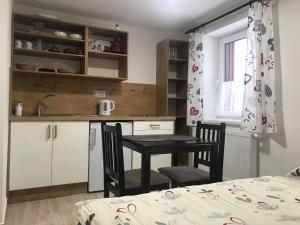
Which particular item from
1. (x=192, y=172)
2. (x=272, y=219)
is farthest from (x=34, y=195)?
(x=272, y=219)

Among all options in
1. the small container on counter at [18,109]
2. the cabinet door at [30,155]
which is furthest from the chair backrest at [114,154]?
the small container on counter at [18,109]

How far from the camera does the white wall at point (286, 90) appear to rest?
92.5 inches

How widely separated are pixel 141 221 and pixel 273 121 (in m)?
2.01

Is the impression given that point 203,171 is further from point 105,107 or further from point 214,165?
point 105,107

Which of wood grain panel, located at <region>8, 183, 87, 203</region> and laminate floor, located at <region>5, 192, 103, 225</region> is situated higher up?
wood grain panel, located at <region>8, 183, 87, 203</region>

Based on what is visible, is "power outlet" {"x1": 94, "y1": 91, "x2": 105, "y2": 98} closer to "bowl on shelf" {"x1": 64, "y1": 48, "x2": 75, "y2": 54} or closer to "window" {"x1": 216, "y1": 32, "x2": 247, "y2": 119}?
"bowl on shelf" {"x1": 64, "y1": 48, "x2": 75, "y2": 54}

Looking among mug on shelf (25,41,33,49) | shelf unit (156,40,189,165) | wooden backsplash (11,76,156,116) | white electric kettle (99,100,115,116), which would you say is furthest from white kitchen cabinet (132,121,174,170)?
mug on shelf (25,41,33,49)

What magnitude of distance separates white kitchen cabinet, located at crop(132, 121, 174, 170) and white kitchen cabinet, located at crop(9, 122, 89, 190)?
64cm

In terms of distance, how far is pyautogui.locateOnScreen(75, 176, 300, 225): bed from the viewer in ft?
3.11

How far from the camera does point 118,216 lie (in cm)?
96

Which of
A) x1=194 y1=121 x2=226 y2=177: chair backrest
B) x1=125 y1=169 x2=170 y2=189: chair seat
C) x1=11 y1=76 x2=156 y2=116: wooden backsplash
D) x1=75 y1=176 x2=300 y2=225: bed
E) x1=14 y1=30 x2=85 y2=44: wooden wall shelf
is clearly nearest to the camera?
x1=75 y1=176 x2=300 y2=225: bed

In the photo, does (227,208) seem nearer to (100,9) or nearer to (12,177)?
(12,177)

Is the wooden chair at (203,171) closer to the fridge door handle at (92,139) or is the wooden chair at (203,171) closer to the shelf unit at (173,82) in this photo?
the fridge door handle at (92,139)

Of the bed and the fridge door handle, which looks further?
the fridge door handle
